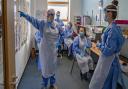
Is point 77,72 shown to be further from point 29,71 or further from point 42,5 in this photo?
point 42,5

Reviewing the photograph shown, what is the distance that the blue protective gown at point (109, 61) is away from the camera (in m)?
2.94

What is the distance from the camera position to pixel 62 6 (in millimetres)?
8320

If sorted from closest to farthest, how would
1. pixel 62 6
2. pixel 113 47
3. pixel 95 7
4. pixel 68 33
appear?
1. pixel 113 47
2. pixel 95 7
3. pixel 68 33
4. pixel 62 6

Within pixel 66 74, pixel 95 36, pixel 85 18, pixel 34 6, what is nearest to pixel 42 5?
pixel 34 6

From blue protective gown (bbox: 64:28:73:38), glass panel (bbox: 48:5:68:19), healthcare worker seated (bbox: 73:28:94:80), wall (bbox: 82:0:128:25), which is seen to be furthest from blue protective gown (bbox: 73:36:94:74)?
glass panel (bbox: 48:5:68:19)

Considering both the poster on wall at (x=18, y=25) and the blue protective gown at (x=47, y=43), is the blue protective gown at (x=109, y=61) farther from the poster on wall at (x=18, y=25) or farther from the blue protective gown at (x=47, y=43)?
the poster on wall at (x=18, y=25)

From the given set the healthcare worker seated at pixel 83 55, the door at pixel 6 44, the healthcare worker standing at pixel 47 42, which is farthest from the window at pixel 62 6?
the door at pixel 6 44

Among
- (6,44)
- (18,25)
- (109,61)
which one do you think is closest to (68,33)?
(18,25)

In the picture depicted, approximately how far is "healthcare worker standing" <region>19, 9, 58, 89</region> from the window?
4328mm

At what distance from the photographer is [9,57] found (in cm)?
142

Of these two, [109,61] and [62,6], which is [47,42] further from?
[62,6]

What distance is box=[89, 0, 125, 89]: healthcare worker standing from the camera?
294 centimetres

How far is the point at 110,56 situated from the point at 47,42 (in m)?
1.34

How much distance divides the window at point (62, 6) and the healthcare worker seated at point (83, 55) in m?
3.55
